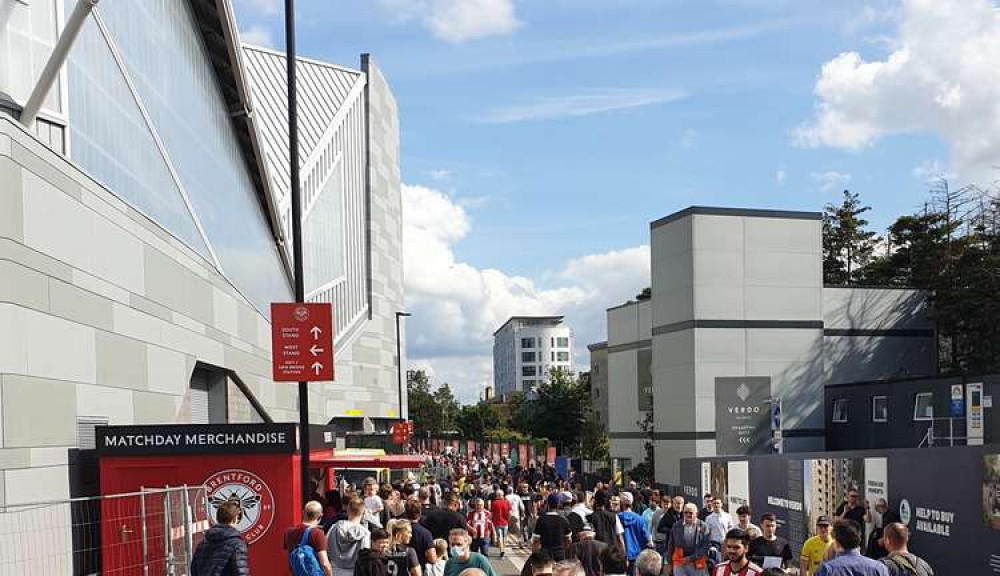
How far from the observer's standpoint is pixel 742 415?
3666 cm

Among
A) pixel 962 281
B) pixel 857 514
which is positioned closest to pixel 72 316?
pixel 857 514

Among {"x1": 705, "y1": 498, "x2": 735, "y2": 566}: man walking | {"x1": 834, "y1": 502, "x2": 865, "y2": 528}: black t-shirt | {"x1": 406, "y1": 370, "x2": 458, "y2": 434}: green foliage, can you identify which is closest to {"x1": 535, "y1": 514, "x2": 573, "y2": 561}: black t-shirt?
{"x1": 705, "y1": 498, "x2": 735, "y2": 566}: man walking

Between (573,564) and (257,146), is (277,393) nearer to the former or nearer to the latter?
(257,146)

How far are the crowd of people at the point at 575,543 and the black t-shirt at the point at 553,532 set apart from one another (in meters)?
0.01

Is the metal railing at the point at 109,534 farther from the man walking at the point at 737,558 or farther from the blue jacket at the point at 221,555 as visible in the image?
the man walking at the point at 737,558

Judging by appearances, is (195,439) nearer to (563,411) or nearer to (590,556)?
(590,556)

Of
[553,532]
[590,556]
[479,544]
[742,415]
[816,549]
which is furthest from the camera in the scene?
[742,415]

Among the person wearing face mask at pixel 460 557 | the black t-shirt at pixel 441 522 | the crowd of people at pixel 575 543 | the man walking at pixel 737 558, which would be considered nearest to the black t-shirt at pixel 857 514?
the crowd of people at pixel 575 543

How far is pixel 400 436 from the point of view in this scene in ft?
168

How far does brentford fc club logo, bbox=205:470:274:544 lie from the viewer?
13938mm

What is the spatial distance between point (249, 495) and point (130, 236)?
230 inches

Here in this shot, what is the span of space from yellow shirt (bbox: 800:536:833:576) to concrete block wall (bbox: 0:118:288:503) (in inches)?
353

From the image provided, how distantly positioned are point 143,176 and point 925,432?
85.9 ft

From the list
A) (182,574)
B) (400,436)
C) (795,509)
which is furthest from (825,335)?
(182,574)
